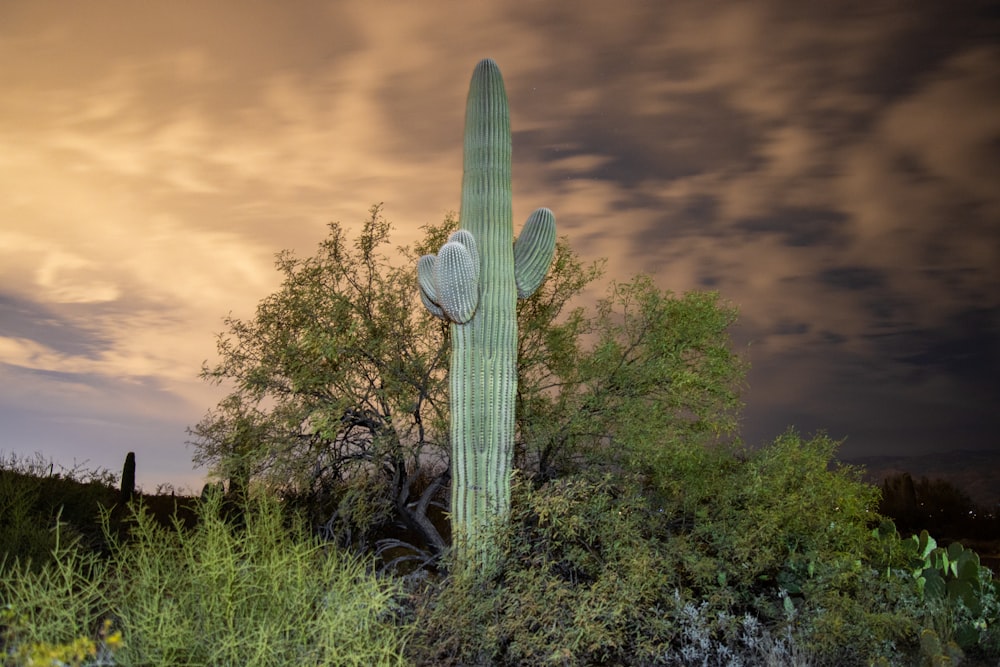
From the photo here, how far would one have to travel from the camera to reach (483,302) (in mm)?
8961

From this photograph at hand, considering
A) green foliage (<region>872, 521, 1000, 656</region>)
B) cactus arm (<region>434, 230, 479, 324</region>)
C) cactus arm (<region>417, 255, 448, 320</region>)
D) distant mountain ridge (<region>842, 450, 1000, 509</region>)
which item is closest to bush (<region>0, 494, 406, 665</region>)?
cactus arm (<region>434, 230, 479, 324</region>)

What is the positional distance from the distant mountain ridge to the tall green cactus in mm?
10925

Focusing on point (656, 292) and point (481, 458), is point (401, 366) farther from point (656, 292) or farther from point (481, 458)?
point (656, 292)

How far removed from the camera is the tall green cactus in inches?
336

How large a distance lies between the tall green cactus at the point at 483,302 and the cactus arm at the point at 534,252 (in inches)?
0.4

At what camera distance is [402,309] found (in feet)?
34.9

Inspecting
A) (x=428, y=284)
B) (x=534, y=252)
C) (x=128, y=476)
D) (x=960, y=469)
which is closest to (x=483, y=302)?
(x=428, y=284)

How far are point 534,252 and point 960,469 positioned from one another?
13419mm

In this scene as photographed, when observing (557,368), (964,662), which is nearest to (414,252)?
(557,368)

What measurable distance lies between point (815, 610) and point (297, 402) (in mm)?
5967

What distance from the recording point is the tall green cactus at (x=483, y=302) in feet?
28.0

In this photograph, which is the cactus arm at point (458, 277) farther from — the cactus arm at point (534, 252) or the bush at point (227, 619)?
the bush at point (227, 619)

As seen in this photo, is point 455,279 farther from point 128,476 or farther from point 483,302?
point 128,476

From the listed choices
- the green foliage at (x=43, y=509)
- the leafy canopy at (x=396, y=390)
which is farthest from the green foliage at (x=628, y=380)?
the green foliage at (x=43, y=509)
